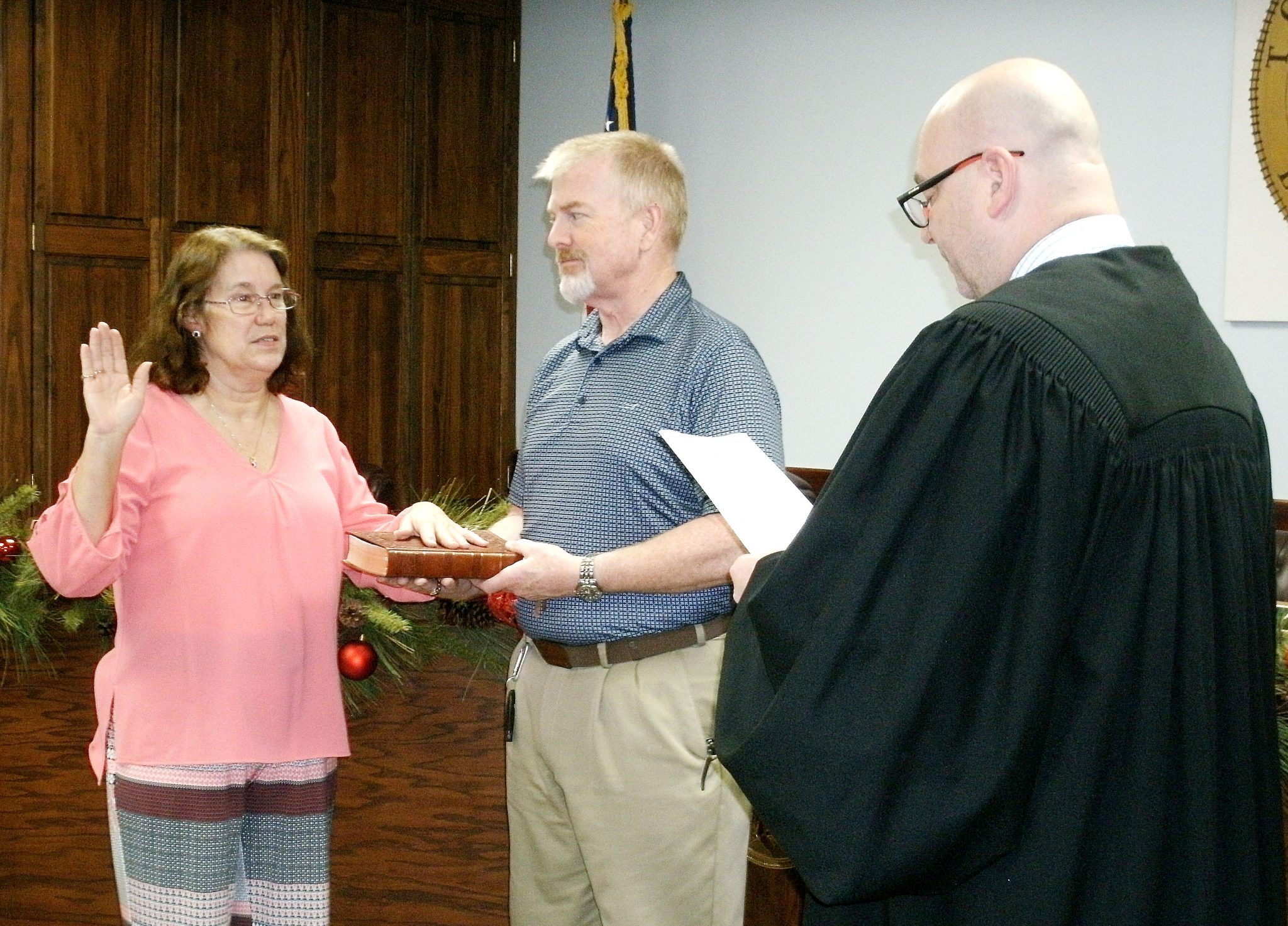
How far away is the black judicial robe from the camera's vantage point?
1.22m

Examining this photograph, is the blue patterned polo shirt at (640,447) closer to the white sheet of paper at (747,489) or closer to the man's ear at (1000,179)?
the white sheet of paper at (747,489)

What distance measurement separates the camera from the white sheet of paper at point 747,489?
1514 mm

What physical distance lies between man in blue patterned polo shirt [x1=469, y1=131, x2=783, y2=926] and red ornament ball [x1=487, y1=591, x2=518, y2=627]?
0.08 meters

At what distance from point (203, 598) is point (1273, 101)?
4.15m

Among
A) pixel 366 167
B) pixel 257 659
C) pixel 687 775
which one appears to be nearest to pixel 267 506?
pixel 257 659

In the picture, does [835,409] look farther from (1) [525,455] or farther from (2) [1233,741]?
(2) [1233,741]

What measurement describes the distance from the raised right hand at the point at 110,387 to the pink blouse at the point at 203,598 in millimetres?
101

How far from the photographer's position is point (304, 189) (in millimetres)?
6289

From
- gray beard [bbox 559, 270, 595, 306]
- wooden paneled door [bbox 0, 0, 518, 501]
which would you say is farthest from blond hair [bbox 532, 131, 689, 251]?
wooden paneled door [bbox 0, 0, 518, 501]

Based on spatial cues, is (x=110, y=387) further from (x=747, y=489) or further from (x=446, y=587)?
(x=747, y=489)

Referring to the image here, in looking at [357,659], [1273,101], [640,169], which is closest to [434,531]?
[357,659]

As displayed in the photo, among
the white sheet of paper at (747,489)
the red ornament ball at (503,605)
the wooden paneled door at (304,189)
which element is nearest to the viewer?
the white sheet of paper at (747,489)

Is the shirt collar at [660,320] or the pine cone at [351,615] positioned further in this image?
the pine cone at [351,615]

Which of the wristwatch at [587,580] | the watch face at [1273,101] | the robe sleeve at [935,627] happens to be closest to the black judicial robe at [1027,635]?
the robe sleeve at [935,627]
